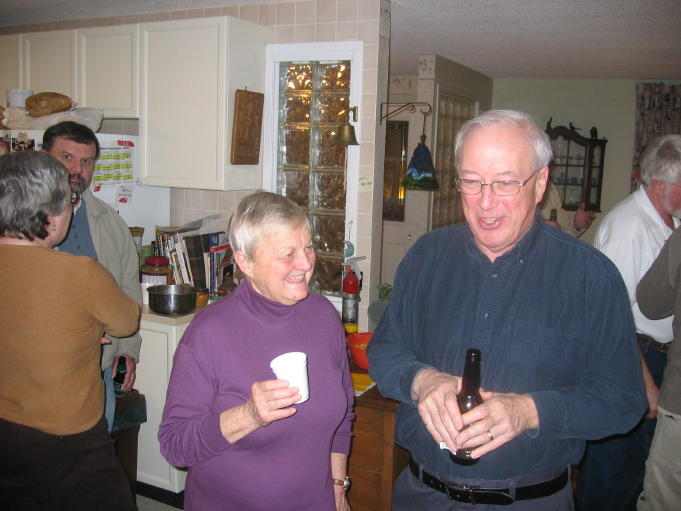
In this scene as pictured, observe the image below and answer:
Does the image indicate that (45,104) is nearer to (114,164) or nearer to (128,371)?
(114,164)

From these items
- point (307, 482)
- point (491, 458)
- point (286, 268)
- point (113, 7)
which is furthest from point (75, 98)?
point (491, 458)

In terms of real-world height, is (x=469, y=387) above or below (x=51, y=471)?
above

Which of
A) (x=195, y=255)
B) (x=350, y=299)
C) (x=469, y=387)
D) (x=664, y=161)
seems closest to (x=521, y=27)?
(x=664, y=161)

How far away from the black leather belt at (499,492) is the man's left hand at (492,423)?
0.69ft

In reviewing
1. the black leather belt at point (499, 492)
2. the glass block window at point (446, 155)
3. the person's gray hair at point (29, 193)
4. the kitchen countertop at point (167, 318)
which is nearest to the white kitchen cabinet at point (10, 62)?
the kitchen countertop at point (167, 318)

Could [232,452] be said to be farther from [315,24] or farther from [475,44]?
[475,44]

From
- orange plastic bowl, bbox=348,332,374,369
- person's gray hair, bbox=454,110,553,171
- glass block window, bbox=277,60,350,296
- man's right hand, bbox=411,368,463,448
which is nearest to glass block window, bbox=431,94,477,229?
glass block window, bbox=277,60,350,296

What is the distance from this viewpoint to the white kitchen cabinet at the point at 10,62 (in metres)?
4.03

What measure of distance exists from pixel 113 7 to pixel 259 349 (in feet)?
10.3

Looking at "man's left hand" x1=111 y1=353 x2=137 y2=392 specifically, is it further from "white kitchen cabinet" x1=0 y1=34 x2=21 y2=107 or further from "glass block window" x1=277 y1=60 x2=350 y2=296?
"white kitchen cabinet" x1=0 y1=34 x2=21 y2=107

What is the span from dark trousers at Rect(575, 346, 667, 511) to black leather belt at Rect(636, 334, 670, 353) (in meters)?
0.03

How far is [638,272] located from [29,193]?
2311 millimetres

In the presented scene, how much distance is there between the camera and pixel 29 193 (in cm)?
183

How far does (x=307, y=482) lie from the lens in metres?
1.51
